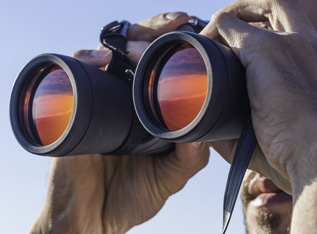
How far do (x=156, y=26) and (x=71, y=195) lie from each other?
67 cm

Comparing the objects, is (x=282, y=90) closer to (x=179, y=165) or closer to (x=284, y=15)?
(x=284, y=15)

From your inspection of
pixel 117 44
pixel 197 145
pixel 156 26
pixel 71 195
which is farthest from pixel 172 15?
pixel 71 195

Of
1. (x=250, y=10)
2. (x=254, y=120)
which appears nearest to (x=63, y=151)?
(x=254, y=120)

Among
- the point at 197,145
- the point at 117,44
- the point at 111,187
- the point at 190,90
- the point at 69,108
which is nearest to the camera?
the point at 190,90

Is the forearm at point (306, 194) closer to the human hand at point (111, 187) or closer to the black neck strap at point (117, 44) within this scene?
the black neck strap at point (117, 44)

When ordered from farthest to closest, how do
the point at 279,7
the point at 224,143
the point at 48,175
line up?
the point at 48,175 → the point at 224,143 → the point at 279,7

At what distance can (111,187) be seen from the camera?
1947mm

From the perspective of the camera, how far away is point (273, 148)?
1.12m

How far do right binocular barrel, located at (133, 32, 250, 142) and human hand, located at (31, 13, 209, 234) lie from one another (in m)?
0.59

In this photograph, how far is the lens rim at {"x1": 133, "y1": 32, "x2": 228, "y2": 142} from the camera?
1040 mm

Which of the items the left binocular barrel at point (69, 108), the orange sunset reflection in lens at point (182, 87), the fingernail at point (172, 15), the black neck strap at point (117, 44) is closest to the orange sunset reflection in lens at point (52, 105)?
the left binocular barrel at point (69, 108)

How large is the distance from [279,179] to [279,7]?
41 centimetres

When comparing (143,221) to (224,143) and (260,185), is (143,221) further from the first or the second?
(224,143)

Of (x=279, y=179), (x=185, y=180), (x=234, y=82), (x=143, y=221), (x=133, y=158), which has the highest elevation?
(x=234, y=82)
